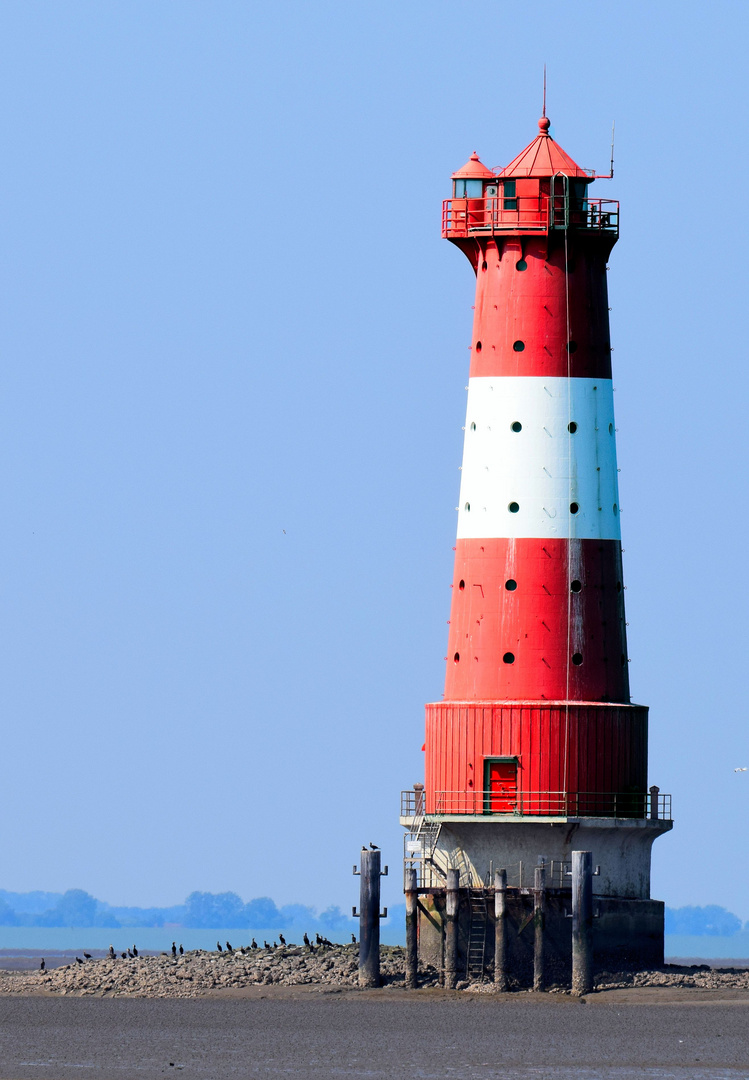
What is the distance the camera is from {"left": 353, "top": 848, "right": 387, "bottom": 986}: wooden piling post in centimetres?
6212

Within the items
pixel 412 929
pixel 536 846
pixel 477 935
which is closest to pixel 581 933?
pixel 477 935

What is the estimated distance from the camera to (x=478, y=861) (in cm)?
6369

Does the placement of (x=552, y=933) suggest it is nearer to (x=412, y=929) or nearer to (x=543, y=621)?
(x=412, y=929)

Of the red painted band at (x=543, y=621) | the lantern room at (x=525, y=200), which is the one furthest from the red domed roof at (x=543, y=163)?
the red painted band at (x=543, y=621)

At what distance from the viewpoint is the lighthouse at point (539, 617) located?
63.2 m

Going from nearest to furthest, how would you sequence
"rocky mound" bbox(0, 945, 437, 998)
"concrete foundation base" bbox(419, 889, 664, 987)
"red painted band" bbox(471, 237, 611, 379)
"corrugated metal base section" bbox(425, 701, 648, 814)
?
"concrete foundation base" bbox(419, 889, 664, 987), "corrugated metal base section" bbox(425, 701, 648, 814), "rocky mound" bbox(0, 945, 437, 998), "red painted band" bbox(471, 237, 611, 379)

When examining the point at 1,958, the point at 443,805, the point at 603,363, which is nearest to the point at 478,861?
the point at 443,805

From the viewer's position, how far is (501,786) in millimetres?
63469

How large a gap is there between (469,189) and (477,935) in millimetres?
16509

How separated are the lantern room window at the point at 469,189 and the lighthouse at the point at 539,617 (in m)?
0.04

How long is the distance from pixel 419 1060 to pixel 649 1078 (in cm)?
441

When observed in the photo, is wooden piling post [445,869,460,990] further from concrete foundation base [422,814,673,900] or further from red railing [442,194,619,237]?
red railing [442,194,619,237]

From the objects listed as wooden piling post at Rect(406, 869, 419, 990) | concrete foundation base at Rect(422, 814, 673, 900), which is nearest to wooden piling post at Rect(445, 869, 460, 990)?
wooden piling post at Rect(406, 869, 419, 990)

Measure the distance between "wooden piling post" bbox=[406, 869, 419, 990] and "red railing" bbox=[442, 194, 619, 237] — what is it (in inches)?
562
